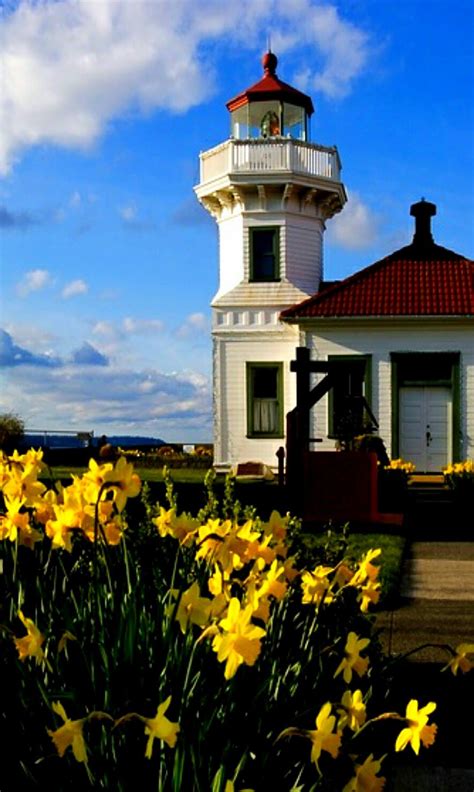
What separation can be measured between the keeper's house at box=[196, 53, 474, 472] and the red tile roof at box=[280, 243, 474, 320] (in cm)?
4

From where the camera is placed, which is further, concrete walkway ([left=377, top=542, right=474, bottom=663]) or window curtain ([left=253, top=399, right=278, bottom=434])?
window curtain ([left=253, top=399, right=278, bottom=434])

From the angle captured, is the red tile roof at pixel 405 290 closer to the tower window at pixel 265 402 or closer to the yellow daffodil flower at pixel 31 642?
the tower window at pixel 265 402

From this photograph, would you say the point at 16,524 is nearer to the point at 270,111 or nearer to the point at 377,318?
the point at 377,318

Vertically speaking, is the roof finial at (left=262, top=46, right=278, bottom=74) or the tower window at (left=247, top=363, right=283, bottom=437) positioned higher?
the roof finial at (left=262, top=46, right=278, bottom=74)

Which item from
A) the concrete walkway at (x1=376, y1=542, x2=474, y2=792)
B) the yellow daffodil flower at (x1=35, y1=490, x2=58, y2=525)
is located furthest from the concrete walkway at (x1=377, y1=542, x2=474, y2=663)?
the yellow daffodil flower at (x1=35, y1=490, x2=58, y2=525)

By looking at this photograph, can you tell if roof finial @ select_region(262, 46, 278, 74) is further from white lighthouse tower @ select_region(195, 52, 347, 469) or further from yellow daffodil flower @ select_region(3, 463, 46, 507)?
yellow daffodil flower @ select_region(3, 463, 46, 507)

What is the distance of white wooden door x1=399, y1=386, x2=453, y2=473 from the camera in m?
25.2

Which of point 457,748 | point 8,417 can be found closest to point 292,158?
point 8,417

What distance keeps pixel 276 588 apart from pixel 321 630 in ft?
3.67

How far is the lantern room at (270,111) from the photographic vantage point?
91.1ft

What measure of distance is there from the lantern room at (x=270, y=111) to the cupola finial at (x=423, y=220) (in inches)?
156

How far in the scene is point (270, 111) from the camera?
92.0ft

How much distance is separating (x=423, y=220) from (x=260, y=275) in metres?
4.93

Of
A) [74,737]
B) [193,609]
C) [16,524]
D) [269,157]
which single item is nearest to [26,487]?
[16,524]
